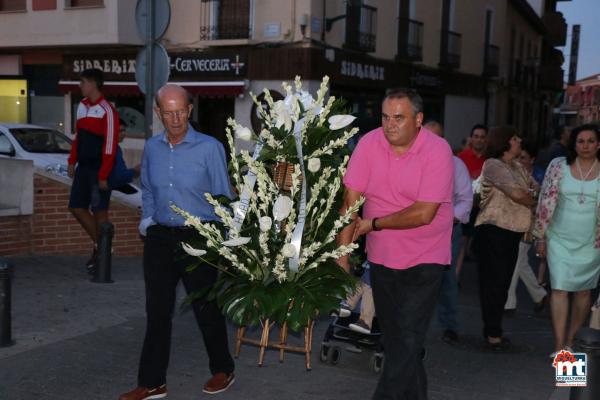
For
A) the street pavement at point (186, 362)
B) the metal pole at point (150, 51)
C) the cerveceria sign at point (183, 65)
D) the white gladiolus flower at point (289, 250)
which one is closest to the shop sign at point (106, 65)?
the cerveceria sign at point (183, 65)

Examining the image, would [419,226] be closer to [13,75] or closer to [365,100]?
[365,100]

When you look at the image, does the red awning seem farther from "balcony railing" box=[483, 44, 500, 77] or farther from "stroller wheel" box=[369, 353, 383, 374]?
"stroller wheel" box=[369, 353, 383, 374]

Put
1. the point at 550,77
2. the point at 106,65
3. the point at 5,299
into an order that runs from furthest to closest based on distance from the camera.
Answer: the point at 550,77, the point at 106,65, the point at 5,299

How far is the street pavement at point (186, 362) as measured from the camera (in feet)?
17.1

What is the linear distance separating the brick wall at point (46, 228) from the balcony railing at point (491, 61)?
77.5 ft

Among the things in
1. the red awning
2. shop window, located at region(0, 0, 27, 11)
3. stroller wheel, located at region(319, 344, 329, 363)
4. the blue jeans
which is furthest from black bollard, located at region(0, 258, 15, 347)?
shop window, located at region(0, 0, 27, 11)

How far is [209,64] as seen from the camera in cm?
2166

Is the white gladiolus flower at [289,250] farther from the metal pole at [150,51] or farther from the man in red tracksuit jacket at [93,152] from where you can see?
the metal pole at [150,51]

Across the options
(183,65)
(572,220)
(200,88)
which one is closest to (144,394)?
(572,220)

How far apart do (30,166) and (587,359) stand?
7.23 m

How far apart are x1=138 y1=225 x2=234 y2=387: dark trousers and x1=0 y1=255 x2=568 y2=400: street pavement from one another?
0.33 metres

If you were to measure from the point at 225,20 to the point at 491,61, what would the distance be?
532 inches

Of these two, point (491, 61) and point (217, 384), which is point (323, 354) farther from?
point (491, 61)

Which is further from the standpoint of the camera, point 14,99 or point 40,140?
point 14,99
